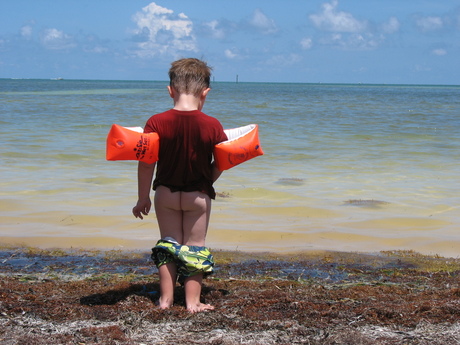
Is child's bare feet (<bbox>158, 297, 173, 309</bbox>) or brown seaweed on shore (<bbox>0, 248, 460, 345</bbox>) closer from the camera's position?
brown seaweed on shore (<bbox>0, 248, 460, 345</bbox>)

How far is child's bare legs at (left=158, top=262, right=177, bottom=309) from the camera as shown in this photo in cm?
331

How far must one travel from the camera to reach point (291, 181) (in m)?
8.67

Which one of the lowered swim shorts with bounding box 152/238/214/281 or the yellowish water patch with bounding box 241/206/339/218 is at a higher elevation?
the lowered swim shorts with bounding box 152/238/214/281

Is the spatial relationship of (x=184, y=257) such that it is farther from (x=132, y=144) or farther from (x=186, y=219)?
(x=132, y=144)

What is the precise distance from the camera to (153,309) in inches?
125

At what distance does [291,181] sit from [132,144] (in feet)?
18.7

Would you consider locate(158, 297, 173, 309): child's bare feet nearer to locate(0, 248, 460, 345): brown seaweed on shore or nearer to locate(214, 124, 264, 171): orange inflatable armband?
locate(0, 248, 460, 345): brown seaweed on shore

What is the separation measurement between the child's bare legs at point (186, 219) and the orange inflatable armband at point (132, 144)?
25 cm

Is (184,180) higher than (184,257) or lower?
higher

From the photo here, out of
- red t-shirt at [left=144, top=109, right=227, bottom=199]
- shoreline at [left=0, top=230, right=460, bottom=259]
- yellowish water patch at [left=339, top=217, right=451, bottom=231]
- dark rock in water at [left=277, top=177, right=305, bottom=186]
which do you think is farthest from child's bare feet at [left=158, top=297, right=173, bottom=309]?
dark rock in water at [left=277, top=177, right=305, bottom=186]

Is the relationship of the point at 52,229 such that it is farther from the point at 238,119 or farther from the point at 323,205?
the point at 238,119

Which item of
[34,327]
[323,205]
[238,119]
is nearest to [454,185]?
[323,205]

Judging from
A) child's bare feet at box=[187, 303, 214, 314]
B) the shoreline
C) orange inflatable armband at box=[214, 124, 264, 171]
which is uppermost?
orange inflatable armband at box=[214, 124, 264, 171]

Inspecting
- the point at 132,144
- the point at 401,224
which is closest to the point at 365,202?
the point at 401,224
